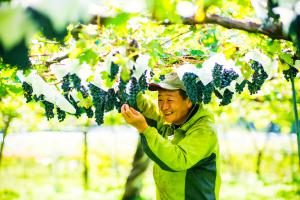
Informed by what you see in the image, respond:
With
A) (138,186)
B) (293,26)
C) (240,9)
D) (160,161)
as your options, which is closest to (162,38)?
(240,9)

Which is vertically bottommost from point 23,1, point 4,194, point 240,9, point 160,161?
point 4,194

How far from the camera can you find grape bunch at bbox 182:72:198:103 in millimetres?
2898

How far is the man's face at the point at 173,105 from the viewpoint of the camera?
3.64 m

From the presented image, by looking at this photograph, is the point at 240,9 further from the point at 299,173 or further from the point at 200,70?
the point at 299,173

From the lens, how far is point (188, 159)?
318 centimetres

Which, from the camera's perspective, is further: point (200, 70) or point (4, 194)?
point (4, 194)

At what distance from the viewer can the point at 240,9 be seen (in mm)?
2768

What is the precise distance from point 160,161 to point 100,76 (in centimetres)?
72

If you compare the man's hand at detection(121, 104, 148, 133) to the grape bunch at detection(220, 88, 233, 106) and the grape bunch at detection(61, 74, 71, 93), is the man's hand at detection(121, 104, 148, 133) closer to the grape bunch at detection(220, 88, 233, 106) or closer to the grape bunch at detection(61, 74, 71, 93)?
the grape bunch at detection(61, 74, 71, 93)

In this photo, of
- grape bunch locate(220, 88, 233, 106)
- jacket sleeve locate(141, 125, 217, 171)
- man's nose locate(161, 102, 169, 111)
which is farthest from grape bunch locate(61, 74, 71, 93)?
grape bunch locate(220, 88, 233, 106)

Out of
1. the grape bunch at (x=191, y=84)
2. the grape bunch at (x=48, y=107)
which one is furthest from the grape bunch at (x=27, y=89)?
the grape bunch at (x=191, y=84)

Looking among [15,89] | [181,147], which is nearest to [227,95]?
[181,147]

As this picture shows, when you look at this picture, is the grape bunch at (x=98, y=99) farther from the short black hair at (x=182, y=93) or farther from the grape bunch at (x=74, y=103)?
the short black hair at (x=182, y=93)

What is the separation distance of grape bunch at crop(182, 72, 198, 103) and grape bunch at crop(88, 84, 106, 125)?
0.65 meters
